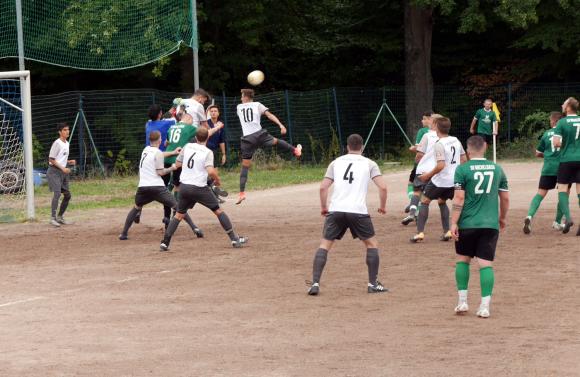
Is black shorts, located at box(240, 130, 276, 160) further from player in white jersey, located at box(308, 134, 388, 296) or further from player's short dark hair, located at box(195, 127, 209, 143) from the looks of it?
player in white jersey, located at box(308, 134, 388, 296)

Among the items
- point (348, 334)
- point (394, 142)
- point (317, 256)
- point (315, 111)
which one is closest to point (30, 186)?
point (317, 256)

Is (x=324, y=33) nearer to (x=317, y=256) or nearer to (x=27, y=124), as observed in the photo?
(x=27, y=124)

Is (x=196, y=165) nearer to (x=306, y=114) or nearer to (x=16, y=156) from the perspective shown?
(x=16, y=156)

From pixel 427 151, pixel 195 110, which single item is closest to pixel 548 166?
pixel 427 151

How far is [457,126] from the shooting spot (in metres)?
36.4

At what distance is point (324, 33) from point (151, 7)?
489 inches

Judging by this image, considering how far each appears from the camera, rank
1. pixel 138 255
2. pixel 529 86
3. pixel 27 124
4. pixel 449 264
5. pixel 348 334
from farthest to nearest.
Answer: pixel 529 86 < pixel 27 124 < pixel 138 255 < pixel 449 264 < pixel 348 334

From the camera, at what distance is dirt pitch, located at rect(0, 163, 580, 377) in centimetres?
905

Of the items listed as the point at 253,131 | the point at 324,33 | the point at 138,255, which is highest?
the point at 324,33

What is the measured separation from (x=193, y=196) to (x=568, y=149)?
17.7 feet

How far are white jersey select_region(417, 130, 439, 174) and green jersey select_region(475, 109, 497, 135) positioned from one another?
13.5 m

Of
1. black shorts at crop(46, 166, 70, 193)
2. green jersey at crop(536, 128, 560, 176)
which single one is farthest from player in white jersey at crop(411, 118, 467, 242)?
black shorts at crop(46, 166, 70, 193)

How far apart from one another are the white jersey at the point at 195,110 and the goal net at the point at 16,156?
299cm

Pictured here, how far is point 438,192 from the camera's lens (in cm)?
1538
